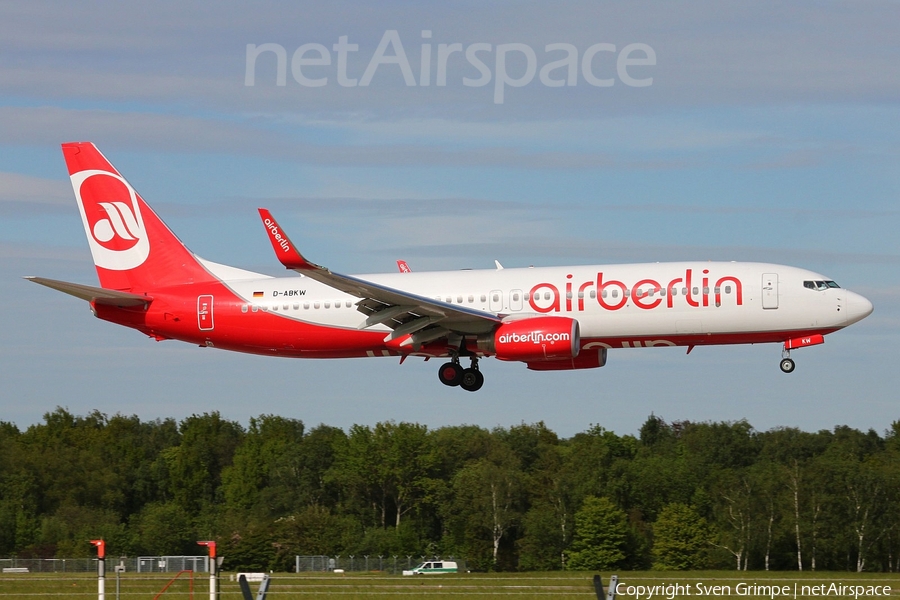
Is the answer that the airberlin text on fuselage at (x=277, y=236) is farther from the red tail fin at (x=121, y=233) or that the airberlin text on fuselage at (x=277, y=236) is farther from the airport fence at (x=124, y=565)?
the airport fence at (x=124, y=565)

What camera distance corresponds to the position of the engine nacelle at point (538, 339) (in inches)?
1575

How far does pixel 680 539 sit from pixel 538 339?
39328 mm

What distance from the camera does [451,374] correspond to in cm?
4409

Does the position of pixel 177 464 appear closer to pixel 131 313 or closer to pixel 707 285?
pixel 131 313

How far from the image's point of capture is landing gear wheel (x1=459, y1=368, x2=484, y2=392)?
145 ft

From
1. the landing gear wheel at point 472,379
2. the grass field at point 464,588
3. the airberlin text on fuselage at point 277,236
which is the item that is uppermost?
the airberlin text on fuselage at point 277,236

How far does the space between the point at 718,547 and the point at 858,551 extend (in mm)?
7973

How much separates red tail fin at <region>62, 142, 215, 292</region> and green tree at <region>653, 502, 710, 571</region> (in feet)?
120

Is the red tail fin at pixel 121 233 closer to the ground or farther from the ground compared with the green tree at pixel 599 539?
farther from the ground

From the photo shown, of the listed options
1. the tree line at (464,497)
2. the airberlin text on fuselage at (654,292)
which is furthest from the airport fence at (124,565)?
the airberlin text on fuselage at (654,292)

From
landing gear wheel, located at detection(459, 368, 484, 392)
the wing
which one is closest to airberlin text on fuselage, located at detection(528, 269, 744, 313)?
the wing

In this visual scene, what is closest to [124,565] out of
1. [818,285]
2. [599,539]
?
[818,285]

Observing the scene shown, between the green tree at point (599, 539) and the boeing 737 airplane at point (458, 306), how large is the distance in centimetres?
3008

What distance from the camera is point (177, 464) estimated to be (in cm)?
10362
